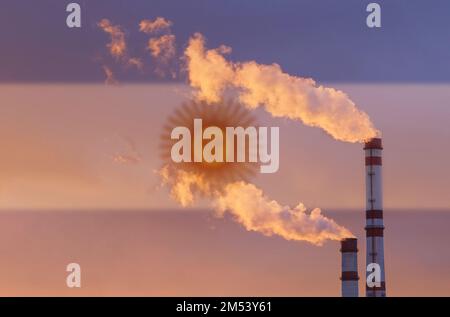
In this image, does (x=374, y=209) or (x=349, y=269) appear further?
(x=374, y=209)

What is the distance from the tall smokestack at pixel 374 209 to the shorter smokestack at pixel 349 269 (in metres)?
1.92

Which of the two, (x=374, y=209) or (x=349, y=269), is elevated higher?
(x=374, y=209)

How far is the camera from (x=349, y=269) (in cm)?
8350

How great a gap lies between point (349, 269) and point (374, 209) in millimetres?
7872

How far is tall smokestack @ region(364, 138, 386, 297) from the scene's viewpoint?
85750 mm

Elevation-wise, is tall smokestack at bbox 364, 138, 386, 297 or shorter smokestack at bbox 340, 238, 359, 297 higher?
tall smokestack at bbox 364, 138, 386, 297

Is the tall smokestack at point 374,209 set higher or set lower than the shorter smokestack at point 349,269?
higher

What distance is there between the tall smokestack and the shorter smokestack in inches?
75.7

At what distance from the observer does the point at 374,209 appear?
88.2 meters

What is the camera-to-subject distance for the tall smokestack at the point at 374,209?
85.8m
